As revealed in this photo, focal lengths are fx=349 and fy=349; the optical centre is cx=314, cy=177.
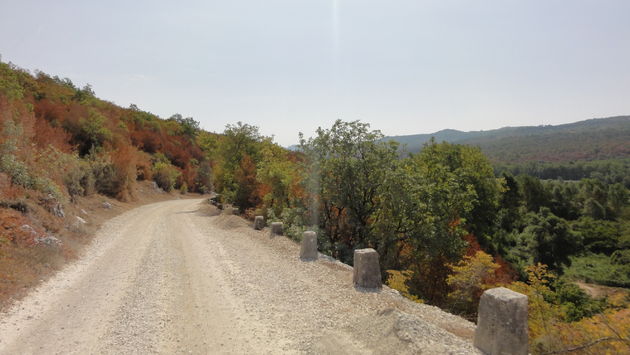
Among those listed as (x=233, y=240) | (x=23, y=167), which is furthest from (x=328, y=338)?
(x=23, y=167)

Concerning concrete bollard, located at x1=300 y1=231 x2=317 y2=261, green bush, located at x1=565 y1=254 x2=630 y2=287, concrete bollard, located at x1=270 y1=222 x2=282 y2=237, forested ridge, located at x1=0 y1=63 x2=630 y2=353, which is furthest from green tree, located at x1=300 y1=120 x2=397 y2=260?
green bush, located at x1=565 y1=254 x2=630 y2=287

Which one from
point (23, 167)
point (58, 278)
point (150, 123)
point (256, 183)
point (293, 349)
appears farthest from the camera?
point (150, 123)

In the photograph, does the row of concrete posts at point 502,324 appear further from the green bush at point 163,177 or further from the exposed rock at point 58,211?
the green bush at point 163,177

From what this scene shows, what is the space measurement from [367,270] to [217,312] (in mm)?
3455

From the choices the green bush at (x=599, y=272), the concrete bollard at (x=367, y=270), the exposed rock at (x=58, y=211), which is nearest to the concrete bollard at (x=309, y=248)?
the concrete bollard at (x=367, y=270)

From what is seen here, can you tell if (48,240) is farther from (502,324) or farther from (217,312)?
(502,324)

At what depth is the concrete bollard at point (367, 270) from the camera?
8.19 m

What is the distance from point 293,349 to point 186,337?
74.7 inches

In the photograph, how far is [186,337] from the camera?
A: 596cm

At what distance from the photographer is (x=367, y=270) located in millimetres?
8211

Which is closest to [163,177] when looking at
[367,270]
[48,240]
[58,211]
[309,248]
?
[58,211]

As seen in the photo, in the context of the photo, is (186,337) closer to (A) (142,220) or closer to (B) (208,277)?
(B) (208,277)

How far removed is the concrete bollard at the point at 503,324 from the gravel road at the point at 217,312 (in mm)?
293

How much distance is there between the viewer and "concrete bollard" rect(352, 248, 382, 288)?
8.19 m
